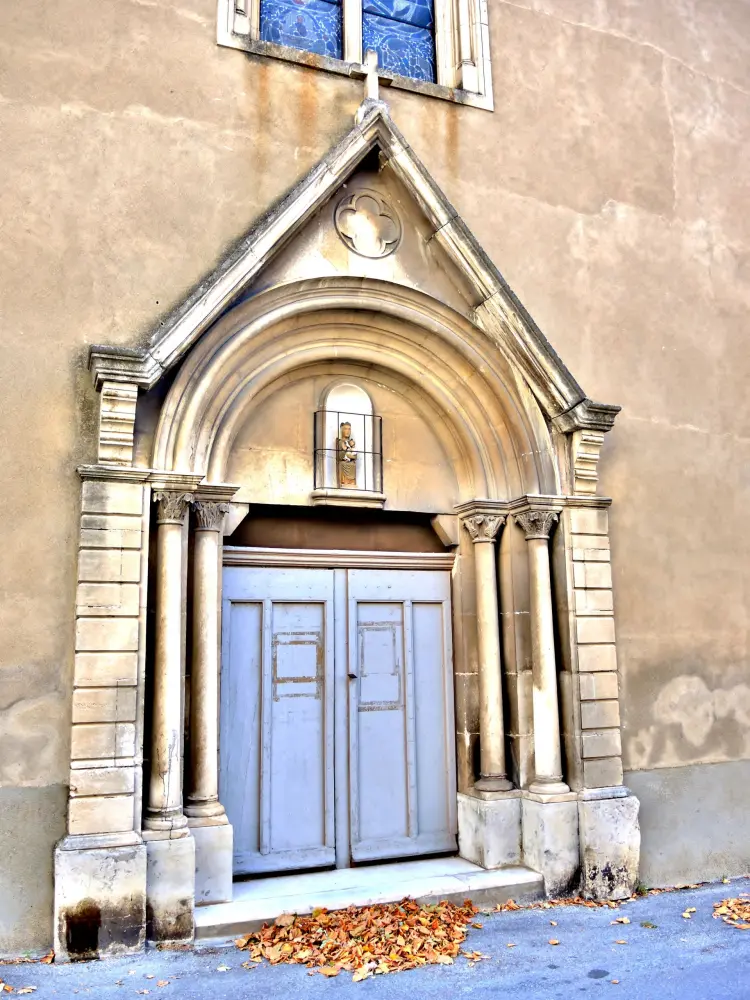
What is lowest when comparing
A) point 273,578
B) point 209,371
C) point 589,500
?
point 273,578

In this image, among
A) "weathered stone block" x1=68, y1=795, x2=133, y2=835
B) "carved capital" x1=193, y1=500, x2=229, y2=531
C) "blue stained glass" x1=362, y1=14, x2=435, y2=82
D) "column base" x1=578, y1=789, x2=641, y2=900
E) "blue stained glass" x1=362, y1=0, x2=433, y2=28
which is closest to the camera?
"weathered stone block" x1=68, y1=795, x2=133, y2=835

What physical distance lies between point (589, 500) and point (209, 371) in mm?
2964

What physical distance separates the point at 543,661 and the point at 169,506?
2.85 meters

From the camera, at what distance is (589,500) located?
21.3 feet

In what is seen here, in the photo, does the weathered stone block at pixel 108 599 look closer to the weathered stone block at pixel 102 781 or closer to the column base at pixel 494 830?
the weathered stone block at pixel 102 781

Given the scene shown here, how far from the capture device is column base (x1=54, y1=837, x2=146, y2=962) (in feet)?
15.4

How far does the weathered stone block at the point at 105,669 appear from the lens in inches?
197

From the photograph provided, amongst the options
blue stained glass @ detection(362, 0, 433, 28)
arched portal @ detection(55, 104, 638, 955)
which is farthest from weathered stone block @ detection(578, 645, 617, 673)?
blue stained glass @ detection(362, 0, 433, 28)

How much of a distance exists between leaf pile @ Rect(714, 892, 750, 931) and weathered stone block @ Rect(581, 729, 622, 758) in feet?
3.84

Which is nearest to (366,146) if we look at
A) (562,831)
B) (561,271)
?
(561,271)

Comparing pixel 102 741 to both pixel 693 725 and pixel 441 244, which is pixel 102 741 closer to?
pixel 441 244

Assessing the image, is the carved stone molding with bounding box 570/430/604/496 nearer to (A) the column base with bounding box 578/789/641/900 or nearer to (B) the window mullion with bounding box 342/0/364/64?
(A) the column base with bounding box 578/789/641/900

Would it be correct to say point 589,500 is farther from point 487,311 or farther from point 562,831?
point 562,831

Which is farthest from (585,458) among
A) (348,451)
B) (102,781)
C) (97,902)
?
(97,902)
